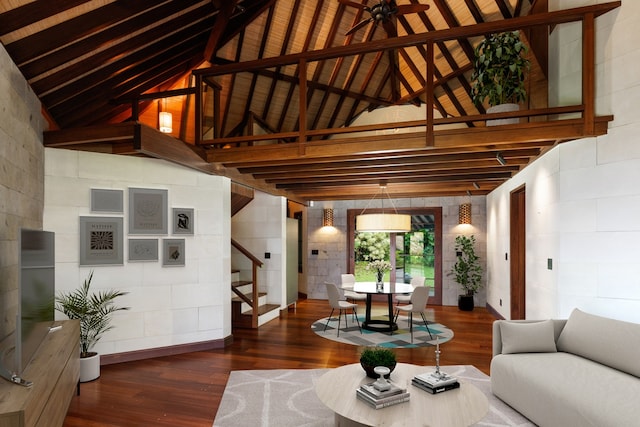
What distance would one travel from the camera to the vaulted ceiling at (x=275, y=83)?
143 inches

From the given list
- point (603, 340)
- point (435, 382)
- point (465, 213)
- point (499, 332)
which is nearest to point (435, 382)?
point (435, 382)

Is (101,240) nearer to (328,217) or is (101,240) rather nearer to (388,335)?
(388,335)

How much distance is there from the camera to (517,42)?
415 cm

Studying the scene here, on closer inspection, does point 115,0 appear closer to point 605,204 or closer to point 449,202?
point 605,204

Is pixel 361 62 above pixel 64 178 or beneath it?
above

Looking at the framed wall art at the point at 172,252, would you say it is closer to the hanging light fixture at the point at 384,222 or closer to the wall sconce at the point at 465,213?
the hanging light fixture at the point at 384,222

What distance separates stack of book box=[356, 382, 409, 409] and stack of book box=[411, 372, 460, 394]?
19 centimetres

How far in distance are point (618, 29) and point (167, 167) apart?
499 cm

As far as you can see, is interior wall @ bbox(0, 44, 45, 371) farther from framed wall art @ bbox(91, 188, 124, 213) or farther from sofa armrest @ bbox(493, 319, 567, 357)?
sofa armrest @ bbox(493, 319, 567, 357)

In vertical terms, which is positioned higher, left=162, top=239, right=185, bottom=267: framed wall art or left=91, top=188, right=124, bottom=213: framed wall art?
left=91, top=188, right=124, bottom=213: framed wall art

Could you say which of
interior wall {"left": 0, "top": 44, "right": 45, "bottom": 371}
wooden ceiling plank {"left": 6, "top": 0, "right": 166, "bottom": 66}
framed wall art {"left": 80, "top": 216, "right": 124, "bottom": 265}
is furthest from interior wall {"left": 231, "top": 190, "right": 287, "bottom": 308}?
wooden ceiling plank {"left": 6, "top": 0, "right": 166, "bottom": 66}

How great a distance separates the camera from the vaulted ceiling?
363 centimetres

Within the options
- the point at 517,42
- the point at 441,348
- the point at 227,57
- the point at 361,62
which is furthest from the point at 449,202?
the point at 227,57

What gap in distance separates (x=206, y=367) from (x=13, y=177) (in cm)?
266
